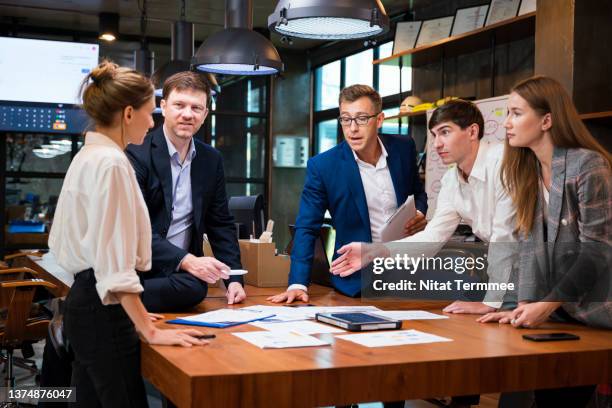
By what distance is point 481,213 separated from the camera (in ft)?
9.26

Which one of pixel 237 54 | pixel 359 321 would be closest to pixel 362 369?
pixel 359 321

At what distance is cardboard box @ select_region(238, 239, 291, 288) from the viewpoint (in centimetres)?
338

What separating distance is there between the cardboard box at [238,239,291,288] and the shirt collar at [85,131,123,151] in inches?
56.4

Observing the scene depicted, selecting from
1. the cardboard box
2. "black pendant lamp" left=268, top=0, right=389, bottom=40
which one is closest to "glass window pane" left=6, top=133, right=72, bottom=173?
the cardboard box

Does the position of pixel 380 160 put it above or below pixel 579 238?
above

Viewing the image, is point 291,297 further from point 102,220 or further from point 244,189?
point 244,189

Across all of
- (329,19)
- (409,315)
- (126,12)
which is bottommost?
(409,315)

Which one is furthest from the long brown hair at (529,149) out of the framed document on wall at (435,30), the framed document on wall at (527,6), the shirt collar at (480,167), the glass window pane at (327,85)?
the glass window pane at (327,85)

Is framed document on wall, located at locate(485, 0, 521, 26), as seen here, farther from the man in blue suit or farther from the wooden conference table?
the wooden conference table

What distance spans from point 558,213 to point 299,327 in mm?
881

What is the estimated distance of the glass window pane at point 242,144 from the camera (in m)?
10.0

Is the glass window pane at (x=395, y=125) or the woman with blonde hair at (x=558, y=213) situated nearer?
the woman with blonde hair at (x=558, y=213)

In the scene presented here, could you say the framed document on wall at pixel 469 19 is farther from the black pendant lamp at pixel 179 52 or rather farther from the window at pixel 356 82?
the black pendant lamp at pixel 179 52

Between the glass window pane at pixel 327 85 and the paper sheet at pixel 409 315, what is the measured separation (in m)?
7.36
